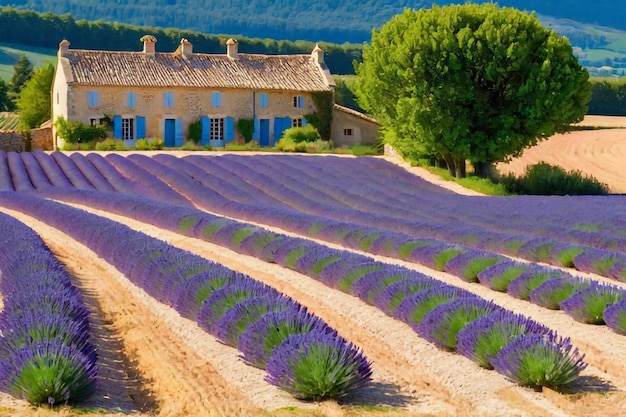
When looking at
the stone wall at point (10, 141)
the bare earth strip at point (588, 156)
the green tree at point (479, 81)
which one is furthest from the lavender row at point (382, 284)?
the stone wall at point (10, 141)

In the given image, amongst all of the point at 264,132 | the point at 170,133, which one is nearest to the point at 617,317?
the point at 170,133

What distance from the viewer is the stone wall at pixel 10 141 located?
41.7m

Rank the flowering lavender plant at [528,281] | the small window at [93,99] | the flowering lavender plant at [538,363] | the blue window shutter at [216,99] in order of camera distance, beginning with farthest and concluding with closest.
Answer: the blue window shutter at [216,99] → the small window at [93,99] → the flowering lavender plant at [528,281] → the flowering lavender plant at [538,363]

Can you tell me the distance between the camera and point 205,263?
10391 millimetres

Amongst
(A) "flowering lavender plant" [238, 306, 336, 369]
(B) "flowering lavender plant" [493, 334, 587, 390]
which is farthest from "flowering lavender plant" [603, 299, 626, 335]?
(A) "flowering lavender plant" [238, 306, 336, 369]

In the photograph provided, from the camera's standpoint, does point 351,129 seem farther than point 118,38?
No

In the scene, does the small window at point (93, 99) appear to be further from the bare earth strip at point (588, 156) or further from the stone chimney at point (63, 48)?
the bare earth strip at point (588, 156)

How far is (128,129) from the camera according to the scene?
4331cm

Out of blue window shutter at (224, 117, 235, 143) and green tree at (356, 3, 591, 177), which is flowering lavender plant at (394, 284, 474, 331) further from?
blue window shutter at (224, 117, 235, 143)

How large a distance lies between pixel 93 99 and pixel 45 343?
37.3m

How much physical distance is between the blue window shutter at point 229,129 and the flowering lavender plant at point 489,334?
37.8 meters

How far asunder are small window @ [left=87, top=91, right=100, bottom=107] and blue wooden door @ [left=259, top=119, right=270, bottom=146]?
7445 mm

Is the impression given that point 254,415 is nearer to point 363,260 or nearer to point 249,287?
point 249,287

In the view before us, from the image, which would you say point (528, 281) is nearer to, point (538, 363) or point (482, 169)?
point (538, 363)
